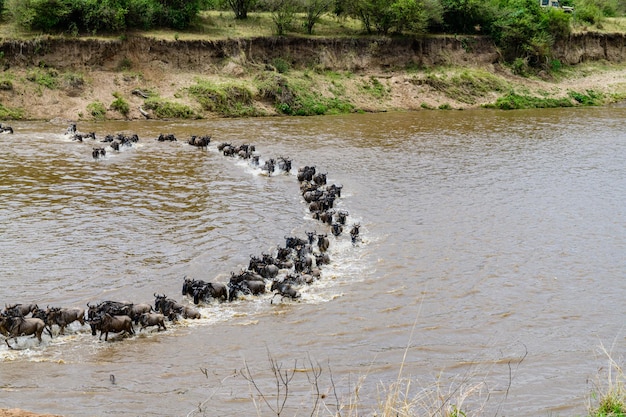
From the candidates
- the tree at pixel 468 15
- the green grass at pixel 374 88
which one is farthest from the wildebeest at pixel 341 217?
the tree at pixel 468 15

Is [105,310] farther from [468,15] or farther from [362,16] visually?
[468,15]

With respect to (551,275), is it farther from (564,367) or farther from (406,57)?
(406,57)

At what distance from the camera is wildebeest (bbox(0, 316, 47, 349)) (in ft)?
36.2

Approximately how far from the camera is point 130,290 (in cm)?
1385

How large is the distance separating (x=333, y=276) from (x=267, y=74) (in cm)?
3227

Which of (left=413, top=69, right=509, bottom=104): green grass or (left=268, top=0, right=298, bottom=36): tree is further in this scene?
(left=413, top=69, right=509, bottom=104): green grass

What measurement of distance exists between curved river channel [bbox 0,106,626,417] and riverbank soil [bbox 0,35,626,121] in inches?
383

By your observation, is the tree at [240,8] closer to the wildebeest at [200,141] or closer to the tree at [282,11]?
the tree at [282,11]

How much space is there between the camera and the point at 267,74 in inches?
1773

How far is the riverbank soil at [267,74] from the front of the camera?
39.2 m

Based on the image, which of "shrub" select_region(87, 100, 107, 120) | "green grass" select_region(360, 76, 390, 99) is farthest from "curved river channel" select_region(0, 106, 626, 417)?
"green grass" select_region(360, 76, 390, 99)

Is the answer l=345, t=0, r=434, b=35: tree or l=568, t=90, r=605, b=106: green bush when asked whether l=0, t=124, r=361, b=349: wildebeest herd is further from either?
l=568, t=90, r=605, b=106: green bush

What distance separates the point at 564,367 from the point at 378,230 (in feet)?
27.0

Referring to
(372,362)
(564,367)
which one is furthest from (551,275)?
(372,362)
